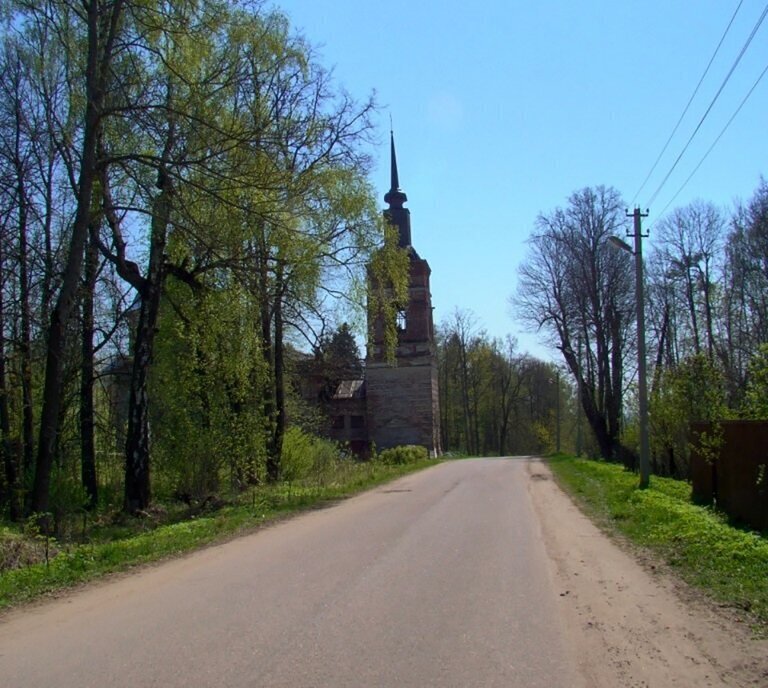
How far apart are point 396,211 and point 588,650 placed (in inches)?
1856

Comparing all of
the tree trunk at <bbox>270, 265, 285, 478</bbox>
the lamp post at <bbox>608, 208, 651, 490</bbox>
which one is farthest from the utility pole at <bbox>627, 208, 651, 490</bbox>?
the tree trunk at <bbox>270, 265, 285, 478</bbox>

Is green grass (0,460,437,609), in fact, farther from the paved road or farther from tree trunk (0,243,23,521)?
tree trunk (0,243,23,521)

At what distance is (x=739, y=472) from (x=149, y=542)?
A: 33.9ft

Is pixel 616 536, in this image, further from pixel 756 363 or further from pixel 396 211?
pixel 396 211

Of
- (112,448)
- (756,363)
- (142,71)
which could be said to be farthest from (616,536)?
(112,448)

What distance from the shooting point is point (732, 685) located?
5.20 metres

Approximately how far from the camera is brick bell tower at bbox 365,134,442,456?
55156mm

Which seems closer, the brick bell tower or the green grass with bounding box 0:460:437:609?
the green grass with bounding box 0:460:437:609

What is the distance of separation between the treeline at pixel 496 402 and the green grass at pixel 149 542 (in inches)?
2177

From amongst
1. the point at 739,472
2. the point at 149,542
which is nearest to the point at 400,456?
the point at 739,472

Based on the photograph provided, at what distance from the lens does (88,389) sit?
19422 mm

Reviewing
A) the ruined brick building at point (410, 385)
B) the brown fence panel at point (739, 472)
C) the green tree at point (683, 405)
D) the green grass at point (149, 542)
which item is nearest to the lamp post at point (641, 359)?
the green tree at point (683, 405)

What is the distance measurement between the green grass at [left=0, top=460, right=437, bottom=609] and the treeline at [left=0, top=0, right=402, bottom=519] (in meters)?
1.54

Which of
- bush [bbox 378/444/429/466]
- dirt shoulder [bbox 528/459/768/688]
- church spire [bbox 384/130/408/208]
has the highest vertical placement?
church spire [bbox 384/130/408/208]
